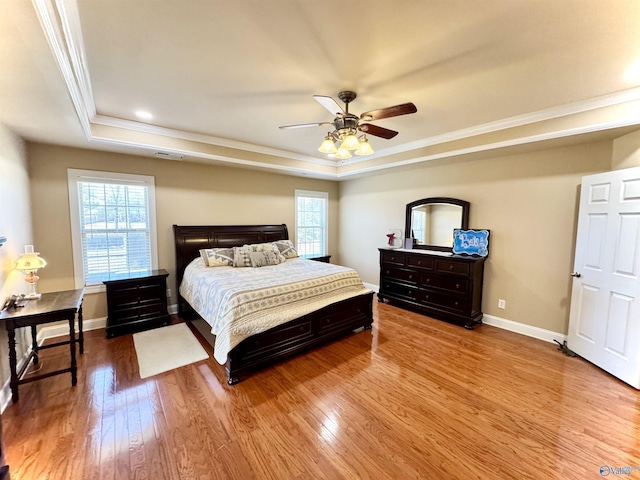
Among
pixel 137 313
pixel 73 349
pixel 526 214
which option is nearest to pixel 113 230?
pixel 137 313

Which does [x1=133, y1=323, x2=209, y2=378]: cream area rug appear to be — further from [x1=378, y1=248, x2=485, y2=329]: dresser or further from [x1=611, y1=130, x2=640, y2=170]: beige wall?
[x1=611, y1=130, x2=640, y2=170]: beige wall

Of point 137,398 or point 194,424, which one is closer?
point 194,424

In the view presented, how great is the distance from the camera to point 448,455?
1766 mm

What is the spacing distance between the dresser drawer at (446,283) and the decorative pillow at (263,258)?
2356 millimetres

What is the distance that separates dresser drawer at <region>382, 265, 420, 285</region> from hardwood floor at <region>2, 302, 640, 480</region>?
147cm

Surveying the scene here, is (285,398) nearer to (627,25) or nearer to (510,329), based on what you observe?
(510,329)

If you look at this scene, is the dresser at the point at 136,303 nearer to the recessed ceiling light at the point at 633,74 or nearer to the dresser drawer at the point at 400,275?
the dresser drawer at the point at 400,275

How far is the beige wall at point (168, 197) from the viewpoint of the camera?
10.9 feet

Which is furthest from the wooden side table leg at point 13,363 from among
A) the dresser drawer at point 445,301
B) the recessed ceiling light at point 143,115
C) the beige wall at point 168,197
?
the dresser drawer at point 445,301

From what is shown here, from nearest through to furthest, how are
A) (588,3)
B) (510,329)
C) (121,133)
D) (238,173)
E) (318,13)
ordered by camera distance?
1. (588,3)
2. (318,13)
3. (121,133)
4. (510,329)
5. (238,173)

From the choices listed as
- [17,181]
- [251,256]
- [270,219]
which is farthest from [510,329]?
[17,181]

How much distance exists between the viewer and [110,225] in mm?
3744

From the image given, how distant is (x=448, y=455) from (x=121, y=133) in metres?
4.56

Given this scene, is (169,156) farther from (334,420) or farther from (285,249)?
(334,420)
